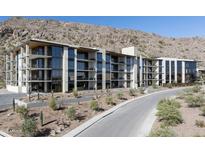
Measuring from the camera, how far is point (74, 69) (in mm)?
55031

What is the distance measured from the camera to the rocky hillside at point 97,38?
3731 inches

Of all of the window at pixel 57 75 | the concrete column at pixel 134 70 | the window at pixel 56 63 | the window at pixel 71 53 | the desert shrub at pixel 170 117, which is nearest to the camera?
the desert shrub at pixel 170 117

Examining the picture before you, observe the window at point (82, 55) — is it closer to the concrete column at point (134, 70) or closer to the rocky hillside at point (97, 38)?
the concrete column at point (134, 70)

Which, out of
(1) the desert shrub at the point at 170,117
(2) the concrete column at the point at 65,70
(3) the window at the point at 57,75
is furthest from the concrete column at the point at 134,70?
(1) the desert shrub at the point at 170,117

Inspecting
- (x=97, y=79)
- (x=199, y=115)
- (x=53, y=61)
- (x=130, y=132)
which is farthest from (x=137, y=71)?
(x=130, y=132)

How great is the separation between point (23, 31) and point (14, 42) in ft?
26.6

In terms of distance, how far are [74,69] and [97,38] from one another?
59045mm

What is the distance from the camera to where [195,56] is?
120 meters

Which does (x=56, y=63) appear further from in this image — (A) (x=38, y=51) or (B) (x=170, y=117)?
(B) (x=170, y=117)

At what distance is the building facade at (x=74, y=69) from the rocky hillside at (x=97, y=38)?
22.9m

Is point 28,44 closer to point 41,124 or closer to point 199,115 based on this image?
point 41,124

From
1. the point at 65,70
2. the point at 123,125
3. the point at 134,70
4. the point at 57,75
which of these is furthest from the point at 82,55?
the point at 123,125

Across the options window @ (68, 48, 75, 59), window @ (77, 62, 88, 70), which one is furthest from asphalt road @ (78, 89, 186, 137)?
window @ (77, 62, 88, 70)

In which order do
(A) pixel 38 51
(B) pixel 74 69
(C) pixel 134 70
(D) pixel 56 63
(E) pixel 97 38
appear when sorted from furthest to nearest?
(E) pixel 97 38 → (C) pixel 134 70 → (B) pixel 74 69 → (A) pixel 38 51 → (D) pixel 56 63
